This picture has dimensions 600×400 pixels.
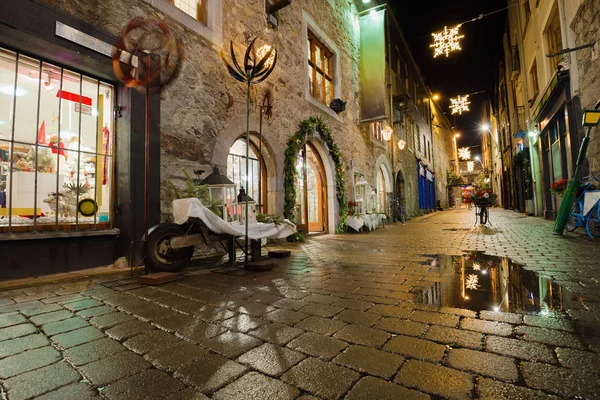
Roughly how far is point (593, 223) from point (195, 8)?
350 inches

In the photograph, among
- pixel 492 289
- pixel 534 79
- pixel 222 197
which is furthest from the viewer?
pixel 534 79

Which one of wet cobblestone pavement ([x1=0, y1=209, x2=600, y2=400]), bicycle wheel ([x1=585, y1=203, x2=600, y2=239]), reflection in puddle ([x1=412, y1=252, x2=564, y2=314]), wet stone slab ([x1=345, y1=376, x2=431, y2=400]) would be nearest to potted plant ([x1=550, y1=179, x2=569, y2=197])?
bicycle wheel ([x1=585, y1=203, x2=600, y2=239])

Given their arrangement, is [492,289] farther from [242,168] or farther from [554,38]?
[554,38]

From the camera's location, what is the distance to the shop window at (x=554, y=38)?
8180 mm

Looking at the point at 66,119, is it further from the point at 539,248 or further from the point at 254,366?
the point at 539,248

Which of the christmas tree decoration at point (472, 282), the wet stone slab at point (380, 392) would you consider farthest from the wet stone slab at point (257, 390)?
the christmas tree decoration at point (472, 282)

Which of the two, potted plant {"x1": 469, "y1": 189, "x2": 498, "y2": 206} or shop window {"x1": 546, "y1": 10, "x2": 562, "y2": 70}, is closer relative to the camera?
shop window {"x1": 546, "y1": 10, "x2": 562, "y2": 70}

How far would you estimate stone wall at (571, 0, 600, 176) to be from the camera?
18.5 feet

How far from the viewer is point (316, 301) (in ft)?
7.75

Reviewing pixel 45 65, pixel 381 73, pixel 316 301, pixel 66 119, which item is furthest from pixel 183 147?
pixel 381 73

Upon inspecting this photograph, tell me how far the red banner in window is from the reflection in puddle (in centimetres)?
490

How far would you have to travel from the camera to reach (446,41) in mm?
8477

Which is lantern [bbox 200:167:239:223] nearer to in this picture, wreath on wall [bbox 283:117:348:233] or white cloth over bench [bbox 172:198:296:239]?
white cloth over bench [bbox 172:198:296:239]

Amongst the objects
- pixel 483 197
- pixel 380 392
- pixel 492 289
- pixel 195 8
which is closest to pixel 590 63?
pixel 483 197
